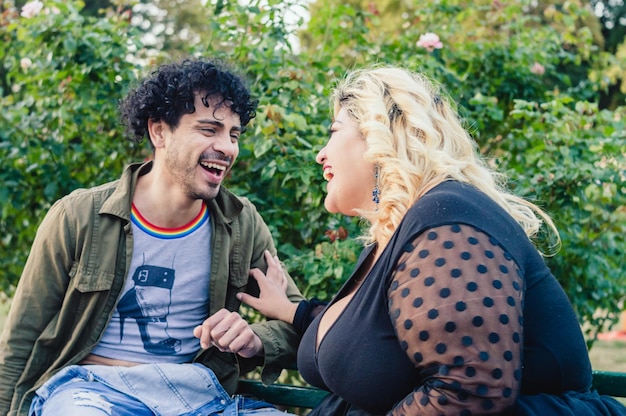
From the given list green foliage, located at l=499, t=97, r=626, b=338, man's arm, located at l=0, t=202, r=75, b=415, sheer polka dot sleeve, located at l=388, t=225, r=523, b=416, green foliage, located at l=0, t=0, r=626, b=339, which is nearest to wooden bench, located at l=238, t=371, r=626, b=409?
green foliage, located at l=0, t=0, r=626, b=339

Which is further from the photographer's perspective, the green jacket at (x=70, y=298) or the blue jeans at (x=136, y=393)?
the green jacket at (x=70, y=298)

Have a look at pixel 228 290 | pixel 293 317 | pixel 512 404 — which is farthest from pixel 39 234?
pixel 512 404

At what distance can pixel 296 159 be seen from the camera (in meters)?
3.65

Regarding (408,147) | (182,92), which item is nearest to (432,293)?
(408,147)

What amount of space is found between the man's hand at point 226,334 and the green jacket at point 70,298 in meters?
0.09

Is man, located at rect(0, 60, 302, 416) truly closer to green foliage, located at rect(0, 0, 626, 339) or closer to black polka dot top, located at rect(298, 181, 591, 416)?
green foliage, located at rect(0, 0, 626, 339)

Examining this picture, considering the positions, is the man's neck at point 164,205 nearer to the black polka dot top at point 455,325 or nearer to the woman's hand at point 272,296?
the woman's hand at point 272,296

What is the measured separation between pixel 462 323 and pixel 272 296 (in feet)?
4.42

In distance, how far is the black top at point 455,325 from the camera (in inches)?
69.4

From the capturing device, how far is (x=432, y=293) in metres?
1.81

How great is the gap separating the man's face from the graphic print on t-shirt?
1.14ft

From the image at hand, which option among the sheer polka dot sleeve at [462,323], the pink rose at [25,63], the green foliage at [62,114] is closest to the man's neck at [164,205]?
the green foliage at [62,114]

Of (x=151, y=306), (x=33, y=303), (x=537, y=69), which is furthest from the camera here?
(x=537, y=69)

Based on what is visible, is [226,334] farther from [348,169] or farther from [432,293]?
[432,293]
